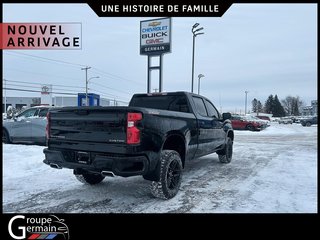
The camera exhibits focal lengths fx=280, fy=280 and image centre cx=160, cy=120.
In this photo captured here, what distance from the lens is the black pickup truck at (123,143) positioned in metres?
4.07

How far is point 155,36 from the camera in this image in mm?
19188

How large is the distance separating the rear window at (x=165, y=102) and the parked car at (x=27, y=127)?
6.10m

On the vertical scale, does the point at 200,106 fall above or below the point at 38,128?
above

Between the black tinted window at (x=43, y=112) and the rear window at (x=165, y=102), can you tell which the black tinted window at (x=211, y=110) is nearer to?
the rear window at (x=165, y=102)

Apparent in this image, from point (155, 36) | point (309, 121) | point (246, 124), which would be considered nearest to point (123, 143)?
point (155, 36)

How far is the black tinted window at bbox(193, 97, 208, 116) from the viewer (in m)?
6.50

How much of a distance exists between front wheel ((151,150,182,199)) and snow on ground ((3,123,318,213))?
5.6 inches

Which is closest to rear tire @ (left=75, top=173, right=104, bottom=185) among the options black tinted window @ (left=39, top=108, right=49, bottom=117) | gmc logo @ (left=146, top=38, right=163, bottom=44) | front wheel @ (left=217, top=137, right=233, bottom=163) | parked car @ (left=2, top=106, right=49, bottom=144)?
Answer: front wheel @ (left=217, top=137, right=233, bottom=163)

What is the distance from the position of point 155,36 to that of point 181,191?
613 inches

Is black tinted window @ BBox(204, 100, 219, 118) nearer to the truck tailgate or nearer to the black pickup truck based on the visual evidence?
the black pickup truck

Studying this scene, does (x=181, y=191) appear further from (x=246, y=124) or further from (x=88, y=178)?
(x=246, y=124)
